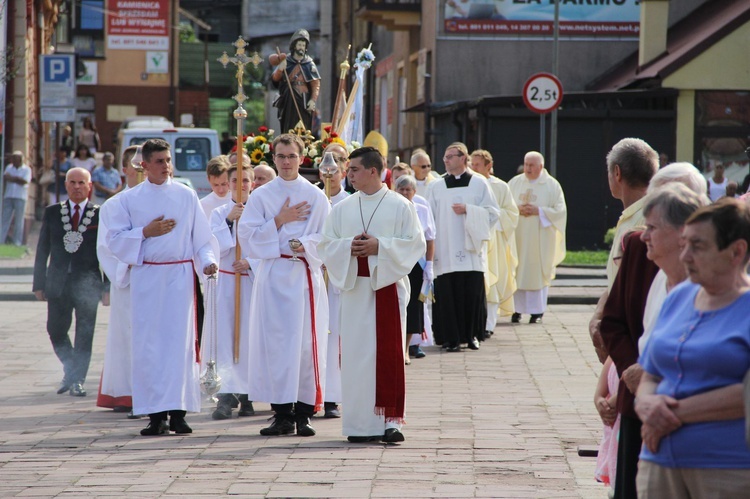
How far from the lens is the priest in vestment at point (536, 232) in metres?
16.2

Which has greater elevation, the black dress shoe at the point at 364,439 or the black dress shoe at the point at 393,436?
the black dress shoe at the point at 393,436

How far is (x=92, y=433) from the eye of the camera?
349 inches

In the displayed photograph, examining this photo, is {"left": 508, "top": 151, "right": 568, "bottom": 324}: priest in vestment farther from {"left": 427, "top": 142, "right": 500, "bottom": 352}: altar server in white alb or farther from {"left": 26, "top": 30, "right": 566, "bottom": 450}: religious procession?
{"left": 26, "top": 30, "right": 566, "bottom": 450}: religious procession

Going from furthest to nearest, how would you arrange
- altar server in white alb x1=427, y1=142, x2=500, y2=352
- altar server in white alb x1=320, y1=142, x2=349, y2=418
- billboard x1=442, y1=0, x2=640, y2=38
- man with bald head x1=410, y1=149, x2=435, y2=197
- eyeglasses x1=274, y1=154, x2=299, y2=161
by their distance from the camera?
billboard x1=442, y1=0, x2=640, y2=38 < man with bald head x1=410, y1=149, x2=435, y2=197 < altar server in white alb x1=427, y1=142, x2=500, y2=352 < altar server in white alb x1=320, y1=142, x2=349, y2=418 < eyeglasses x1=274, y1=154, x2=299, y2=161

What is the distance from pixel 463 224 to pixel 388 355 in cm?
545

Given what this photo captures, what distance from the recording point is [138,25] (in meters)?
49.7

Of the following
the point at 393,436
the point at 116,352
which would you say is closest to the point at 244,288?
the point at 116,352

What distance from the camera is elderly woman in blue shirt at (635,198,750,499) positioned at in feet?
13.1

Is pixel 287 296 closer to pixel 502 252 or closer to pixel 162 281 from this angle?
pixel 162 281

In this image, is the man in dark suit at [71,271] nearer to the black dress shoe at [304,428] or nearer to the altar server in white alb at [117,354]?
the altar server in white alb at [117,354]

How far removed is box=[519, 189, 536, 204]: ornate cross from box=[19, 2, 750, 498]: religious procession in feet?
5.30

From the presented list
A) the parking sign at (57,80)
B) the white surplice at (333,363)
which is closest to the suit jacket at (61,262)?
the white surplice at (333,363)

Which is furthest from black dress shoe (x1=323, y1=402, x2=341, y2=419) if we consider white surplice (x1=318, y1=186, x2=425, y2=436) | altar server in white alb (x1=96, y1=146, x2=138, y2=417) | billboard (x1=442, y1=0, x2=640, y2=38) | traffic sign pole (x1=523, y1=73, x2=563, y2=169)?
billboard (x1=442, y1=0, x2=640, y2=38)

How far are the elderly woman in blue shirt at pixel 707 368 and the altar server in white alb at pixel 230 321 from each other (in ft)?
19.0
